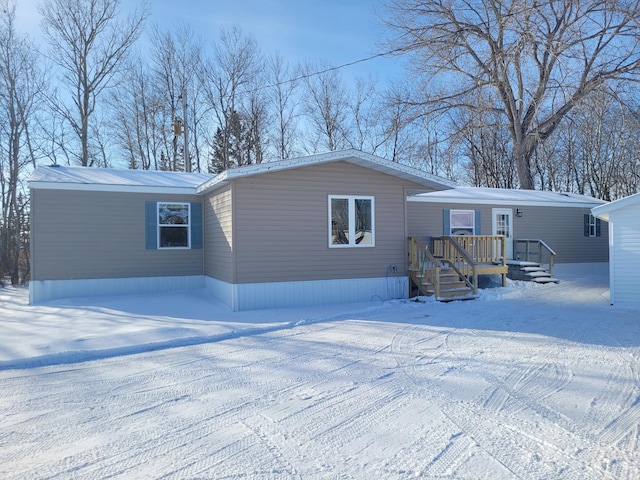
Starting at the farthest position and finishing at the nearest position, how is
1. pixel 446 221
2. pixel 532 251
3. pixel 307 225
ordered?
pixel 532 251, pixel 446 221, pixel 307 225

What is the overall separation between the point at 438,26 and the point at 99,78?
16.3 m

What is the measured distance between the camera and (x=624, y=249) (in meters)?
A: 9.41

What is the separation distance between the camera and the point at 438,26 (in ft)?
61.3

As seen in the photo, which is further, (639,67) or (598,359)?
(639,67)

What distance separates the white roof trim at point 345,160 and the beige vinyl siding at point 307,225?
23 centimetres

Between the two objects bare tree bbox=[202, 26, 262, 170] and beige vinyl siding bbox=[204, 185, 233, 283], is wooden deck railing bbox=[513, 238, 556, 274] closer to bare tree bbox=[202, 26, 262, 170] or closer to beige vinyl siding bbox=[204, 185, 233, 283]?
beige vinyl siding bbox=[204, 185, 233, 283]

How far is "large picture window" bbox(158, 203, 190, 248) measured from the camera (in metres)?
11.4

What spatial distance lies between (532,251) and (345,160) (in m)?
10.0

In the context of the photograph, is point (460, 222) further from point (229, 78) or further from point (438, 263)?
point (229, 78)

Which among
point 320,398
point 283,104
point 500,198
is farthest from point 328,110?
point 320,398

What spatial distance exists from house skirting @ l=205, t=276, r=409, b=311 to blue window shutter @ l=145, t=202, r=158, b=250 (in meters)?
1.79

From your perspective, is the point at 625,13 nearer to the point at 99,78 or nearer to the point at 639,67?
the point at 639,67

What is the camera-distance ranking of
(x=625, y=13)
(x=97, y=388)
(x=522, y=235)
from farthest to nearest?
(x=522, y=235) → (x=625, y=13) → (x=97, y=388)

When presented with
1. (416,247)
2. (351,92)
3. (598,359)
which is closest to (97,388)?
(598,359)
